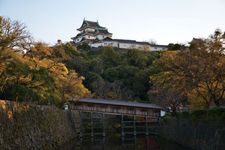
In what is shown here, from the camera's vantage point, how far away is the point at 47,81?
2553 cm

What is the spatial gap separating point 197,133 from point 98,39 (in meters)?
58.8

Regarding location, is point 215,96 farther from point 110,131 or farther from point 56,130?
point 110,131

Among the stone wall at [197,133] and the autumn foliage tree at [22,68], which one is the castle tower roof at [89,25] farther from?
the autumn foliage tree at [22,68]

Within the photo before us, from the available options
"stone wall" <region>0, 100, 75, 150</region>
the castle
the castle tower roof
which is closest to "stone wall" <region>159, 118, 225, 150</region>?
"stone wall" <region>0, 100, 75, 150</region>

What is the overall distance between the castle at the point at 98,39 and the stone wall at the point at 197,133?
44508mm

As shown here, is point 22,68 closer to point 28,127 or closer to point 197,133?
point 28,127

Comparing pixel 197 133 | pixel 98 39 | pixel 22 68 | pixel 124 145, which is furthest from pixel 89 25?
pixel 197 133

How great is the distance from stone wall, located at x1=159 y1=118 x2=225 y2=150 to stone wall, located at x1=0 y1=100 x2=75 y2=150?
929 centimetres

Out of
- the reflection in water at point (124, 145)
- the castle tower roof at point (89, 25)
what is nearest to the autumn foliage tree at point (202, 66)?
the reflection in water at point (124, 145)

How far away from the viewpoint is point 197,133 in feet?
73.7

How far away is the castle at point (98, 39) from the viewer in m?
76.4

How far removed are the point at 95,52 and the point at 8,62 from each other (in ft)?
151

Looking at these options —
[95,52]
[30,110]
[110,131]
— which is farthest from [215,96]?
[95,52]

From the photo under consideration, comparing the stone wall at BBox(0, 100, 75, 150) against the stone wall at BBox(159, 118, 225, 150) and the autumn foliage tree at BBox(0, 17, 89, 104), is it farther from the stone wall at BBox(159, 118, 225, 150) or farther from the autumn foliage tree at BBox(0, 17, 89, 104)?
the stone wall at BBox(159, 118, 225, 150)
